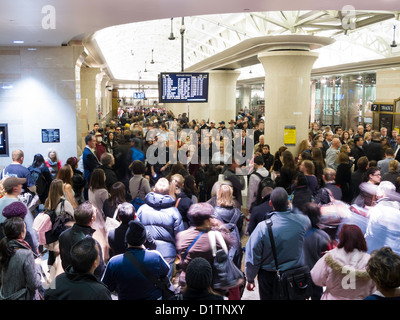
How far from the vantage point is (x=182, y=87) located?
12.2 meters

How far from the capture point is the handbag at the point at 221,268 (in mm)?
3967

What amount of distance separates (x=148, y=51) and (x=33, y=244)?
4004 centimetres

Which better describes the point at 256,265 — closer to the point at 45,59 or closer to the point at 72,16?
the point at 72,16

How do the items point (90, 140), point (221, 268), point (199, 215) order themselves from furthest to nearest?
point (90, 140) < point (199, 215) < point (221, 268)

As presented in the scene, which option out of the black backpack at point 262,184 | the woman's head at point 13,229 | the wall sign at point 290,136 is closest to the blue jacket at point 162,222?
the woman's head at point 13,229

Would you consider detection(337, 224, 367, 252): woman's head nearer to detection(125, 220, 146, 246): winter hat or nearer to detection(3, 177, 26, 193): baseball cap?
detection(125, 220, 146, 246): winter hat

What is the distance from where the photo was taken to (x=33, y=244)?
4680mm

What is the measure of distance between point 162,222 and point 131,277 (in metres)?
1.25

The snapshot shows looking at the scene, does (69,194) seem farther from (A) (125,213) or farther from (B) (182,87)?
(B) (182,87)

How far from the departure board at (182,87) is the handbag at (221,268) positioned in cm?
847

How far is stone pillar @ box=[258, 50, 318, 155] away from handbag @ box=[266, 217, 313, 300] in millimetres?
9497

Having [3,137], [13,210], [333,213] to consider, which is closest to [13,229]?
[13,210]

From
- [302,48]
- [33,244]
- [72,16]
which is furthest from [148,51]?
[33,244]

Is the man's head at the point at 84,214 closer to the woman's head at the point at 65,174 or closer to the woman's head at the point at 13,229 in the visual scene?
the woman's head at the point at 13,229
